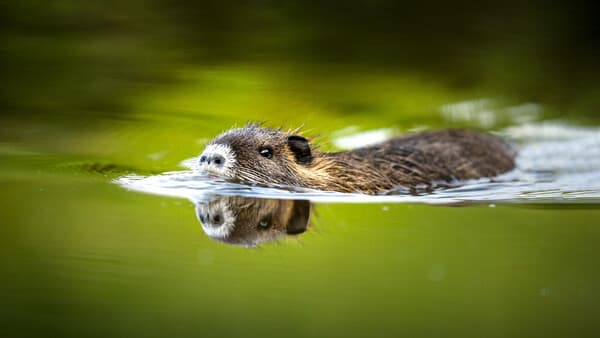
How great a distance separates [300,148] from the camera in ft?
18.5

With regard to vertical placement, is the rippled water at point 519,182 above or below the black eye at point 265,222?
above

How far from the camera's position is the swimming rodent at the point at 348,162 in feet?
17.6

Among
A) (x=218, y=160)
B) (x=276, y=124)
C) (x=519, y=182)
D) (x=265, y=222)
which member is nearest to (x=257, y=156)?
(x=218, y=160)

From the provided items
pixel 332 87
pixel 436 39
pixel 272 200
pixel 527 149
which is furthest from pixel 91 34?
pixel 272 200

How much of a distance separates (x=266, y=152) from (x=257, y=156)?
0.08 meters

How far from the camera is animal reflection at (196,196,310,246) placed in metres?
4.18

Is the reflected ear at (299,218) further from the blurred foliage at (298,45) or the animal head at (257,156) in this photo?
the blurred foliage at (298,45)

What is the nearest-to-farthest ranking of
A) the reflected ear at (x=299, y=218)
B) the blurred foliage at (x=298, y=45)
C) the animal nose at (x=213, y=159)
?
the reflected ear at (x=299, y=218) < the animal nose at (x=213, y=159) < the blurred foliage at (x=298, y=45)

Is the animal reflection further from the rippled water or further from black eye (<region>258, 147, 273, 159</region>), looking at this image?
black eye (<region>258, 147, 273, 159</region>)

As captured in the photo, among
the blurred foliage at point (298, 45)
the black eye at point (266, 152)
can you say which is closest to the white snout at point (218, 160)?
the black eye at point (266, 152)

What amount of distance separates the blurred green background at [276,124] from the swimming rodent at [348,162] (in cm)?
55

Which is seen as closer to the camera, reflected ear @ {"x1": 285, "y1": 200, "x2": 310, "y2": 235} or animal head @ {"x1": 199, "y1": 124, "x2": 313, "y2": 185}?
reflected ear @ {"x1": 285, "y1": 200, "x2": 310, "y2": 235}

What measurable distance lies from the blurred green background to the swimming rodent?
552 mm

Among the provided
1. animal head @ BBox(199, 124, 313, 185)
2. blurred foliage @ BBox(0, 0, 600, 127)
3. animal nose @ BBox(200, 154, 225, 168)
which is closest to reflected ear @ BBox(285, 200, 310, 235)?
animal head @ BBox(199, 124, 313, 185)
